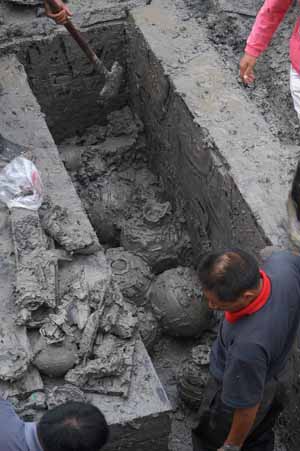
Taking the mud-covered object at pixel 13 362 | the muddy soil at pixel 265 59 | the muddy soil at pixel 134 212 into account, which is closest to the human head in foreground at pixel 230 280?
the mud-covered object at pixel 13 362

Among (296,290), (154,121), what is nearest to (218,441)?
(296,290)

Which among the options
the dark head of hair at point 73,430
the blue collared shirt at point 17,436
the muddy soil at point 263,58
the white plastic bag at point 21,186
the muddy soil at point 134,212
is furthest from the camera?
the muddy soil at point 263,58

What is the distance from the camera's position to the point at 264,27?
161 inches

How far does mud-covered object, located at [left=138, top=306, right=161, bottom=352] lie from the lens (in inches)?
177

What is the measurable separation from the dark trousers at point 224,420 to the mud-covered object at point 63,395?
0.64m

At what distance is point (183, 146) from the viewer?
16.5ft

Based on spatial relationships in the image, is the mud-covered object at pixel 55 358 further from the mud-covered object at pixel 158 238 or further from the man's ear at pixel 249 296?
the mud-covered object at pixel 158 238

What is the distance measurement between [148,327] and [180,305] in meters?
0.25

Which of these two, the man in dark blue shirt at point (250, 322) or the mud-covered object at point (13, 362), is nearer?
the man in dark blue shirt at point (250, 322)

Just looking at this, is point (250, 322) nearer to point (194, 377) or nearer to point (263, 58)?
point (194, 377)

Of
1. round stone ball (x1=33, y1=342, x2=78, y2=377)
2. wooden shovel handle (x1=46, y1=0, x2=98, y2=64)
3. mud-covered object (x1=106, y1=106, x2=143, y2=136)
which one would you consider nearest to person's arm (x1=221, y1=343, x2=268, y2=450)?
round stone ball (x1=33, y1=342, x2=78, y2=377)

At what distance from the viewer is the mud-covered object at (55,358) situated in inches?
138

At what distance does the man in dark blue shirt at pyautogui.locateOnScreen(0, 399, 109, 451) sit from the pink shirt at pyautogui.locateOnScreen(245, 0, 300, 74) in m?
2.32

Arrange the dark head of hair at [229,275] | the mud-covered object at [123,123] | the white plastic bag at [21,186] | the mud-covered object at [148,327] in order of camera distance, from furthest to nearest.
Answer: the mud-covered object at [123,123], the mud-covered object at [148,327], the white plastic bag at [21,186], the dark head of hair at [229,275]
